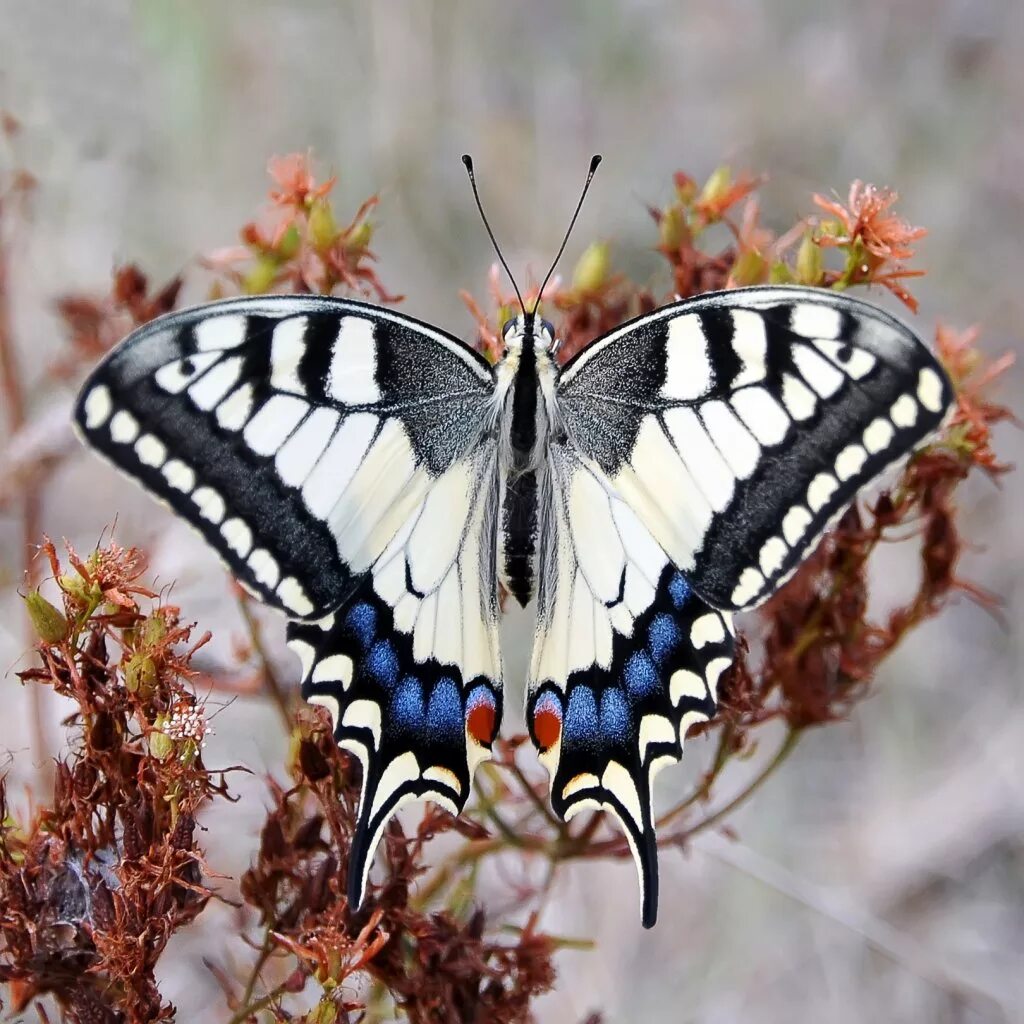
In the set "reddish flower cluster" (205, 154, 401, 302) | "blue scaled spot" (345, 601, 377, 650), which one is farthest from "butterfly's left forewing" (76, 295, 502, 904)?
"reddish flower cluster" (205, 154, 401, 302)

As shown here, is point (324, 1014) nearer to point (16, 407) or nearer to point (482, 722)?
point (482, 722)

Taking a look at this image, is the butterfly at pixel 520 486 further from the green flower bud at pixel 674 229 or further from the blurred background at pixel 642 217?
the blurred background at pixel 642 217

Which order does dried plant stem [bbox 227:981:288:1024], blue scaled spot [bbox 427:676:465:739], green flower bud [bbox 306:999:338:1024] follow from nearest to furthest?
green flower bud [bbox 306:999:338:1024] → dried plant stem [bbox 227:981:288:1024] → blue scaled spot [bbox 427:676:465:739]

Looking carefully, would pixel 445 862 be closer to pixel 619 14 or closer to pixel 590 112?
pixel 590 112

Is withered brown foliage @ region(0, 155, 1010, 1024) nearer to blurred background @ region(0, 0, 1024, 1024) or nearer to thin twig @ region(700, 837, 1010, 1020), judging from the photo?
thin twig @ region(700, 837, 1010, 1020)

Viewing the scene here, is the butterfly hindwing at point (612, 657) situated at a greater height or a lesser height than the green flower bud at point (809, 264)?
lesser

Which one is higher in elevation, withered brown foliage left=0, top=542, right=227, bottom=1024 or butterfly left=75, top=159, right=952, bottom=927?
butterfly left=75, top=159, right=952, bottom=927

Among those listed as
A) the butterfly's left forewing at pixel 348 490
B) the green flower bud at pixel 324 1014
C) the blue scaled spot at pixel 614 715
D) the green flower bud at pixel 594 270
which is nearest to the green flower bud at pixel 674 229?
the green flower bud at pixel 594 270
